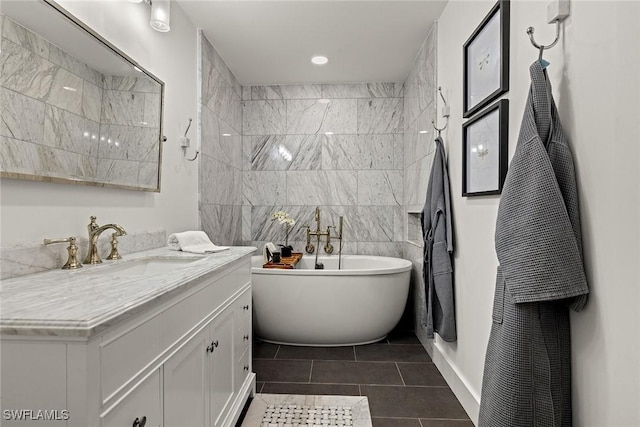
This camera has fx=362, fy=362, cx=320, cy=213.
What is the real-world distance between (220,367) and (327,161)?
107 inches

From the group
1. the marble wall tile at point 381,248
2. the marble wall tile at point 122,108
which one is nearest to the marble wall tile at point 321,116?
the marble wall tile at point 381,248

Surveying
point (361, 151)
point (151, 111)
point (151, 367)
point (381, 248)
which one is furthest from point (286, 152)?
point (151, 367)

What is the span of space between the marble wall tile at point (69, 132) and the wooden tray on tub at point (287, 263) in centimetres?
176

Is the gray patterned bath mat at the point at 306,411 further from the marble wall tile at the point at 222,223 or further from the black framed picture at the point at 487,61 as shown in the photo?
the black framed picture at the point at 487,61

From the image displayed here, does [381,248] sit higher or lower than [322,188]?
lower

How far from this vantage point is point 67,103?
4.74ft

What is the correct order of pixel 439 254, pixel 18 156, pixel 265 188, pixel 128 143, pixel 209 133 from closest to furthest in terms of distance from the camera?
pixel 18 156, pixel 128 143, pixel 439 254, pixel 209 133, pixel 265 188

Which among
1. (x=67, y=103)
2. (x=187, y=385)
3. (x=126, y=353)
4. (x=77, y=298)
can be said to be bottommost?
(x=187, y=385)

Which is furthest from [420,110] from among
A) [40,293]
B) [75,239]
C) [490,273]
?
[40,293]

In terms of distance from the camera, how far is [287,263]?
3.25 m

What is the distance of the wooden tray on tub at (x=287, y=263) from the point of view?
3.09m

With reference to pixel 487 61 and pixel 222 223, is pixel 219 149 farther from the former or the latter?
pixel 487 61

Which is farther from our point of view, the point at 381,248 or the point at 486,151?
the point at 381,248

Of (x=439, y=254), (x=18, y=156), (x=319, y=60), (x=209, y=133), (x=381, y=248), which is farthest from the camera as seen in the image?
(x=381, y=248)
